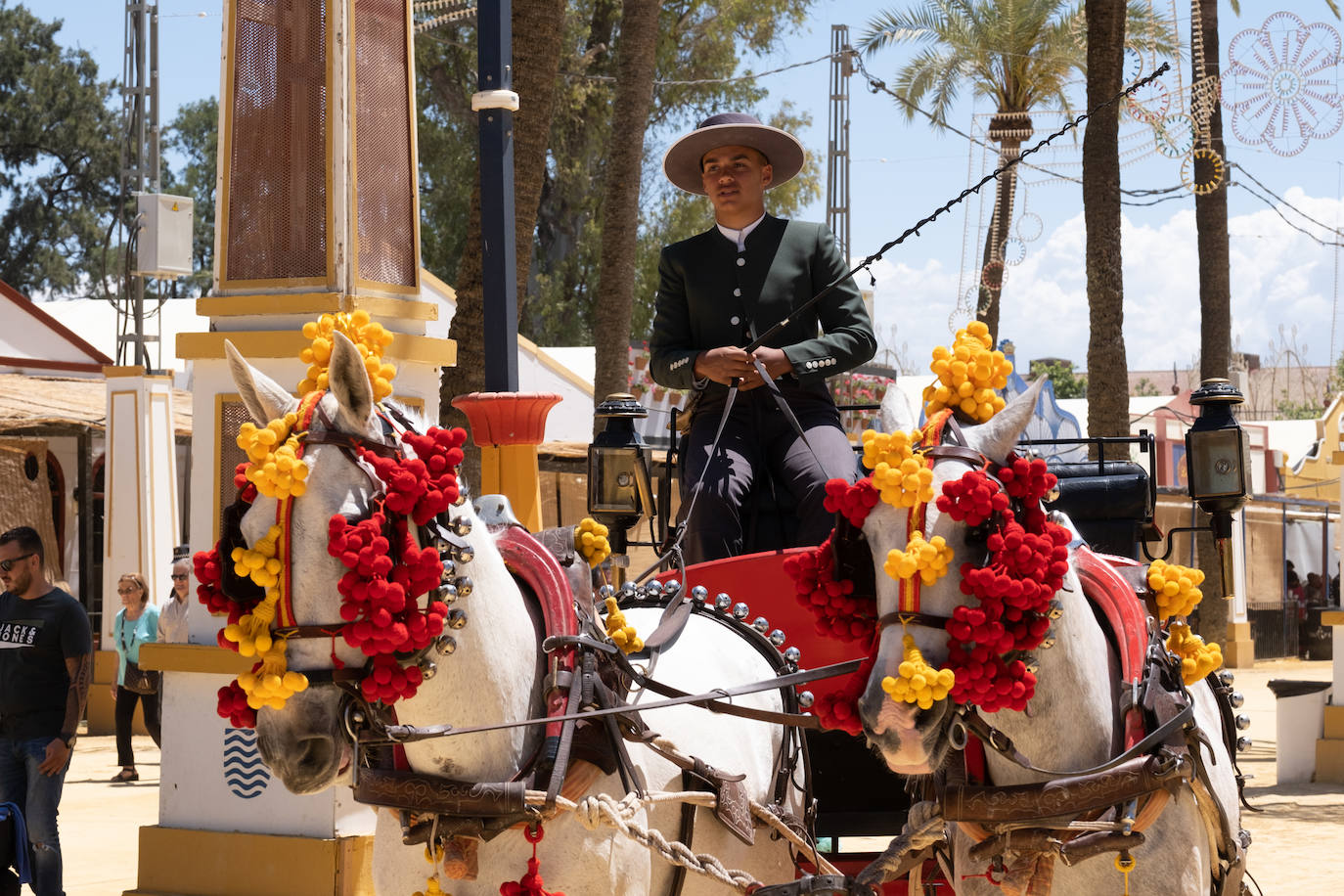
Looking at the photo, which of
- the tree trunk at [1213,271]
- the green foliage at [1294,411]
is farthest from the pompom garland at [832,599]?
the green foliage at [1294,411]

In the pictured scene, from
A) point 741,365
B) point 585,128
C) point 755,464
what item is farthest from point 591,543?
point 585,128

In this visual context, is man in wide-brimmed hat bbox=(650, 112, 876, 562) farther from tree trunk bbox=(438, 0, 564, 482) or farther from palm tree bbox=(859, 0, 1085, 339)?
palm tree bbox=(859, 0, 1085, 339)

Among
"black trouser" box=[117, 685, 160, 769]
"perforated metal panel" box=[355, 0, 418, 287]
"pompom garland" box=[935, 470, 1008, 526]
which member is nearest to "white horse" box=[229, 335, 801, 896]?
"pompom garland" box=[935, 470, 1008, 526]

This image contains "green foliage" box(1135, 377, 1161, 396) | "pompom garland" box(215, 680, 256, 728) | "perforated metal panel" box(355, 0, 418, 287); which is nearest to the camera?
"pompom garland" box(215, 680, 256, 728)

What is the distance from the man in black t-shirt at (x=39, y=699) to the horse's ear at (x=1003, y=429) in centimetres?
572

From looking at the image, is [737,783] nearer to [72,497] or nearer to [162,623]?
[162,623]

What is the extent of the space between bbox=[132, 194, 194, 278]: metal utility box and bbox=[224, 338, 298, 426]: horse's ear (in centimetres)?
1336

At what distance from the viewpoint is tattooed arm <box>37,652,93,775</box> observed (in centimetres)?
759

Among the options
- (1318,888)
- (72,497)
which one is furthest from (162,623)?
(1318,888)

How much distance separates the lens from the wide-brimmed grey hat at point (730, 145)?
559 centimetres

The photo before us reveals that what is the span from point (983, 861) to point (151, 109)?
17.3m

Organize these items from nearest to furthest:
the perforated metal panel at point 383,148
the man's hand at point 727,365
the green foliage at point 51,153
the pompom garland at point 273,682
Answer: the pompom garland at point 273,682, the man's hand at point 727,365, the perforated metal panel at point 383,148, the green foliage at point 51,153

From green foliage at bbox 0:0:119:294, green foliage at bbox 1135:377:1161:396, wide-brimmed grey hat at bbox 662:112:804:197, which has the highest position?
green foliage at bbox 0:0:119:294

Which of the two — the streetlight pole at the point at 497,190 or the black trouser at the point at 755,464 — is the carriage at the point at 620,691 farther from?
the streetlight pole at the point at 497,190
